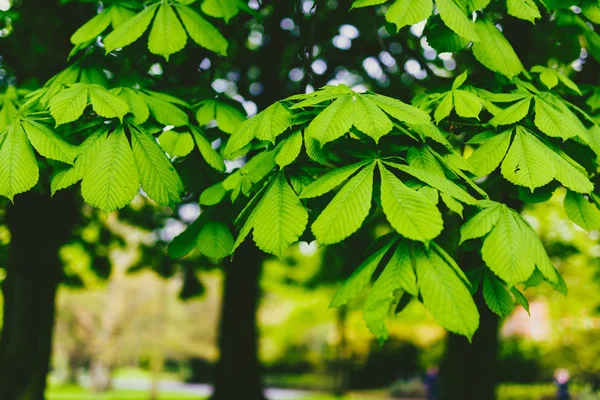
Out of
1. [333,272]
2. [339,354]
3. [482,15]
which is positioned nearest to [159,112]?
[482,15]

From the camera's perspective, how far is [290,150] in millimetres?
2082

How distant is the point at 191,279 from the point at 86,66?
7.92 m

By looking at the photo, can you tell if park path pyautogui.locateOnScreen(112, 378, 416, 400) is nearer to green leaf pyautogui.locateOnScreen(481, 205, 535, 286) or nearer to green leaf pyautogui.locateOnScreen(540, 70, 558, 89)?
green leaf pyautogui.locateOnScreen(540, 70, 558, 89)

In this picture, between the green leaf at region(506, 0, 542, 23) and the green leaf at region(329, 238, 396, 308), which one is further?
the green leaf at region(506, 0, 542, 23)

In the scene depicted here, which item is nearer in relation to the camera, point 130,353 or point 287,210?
point 287,210

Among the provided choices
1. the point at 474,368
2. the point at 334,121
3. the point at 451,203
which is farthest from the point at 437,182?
the point at 474,368

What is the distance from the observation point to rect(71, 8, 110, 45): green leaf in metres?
2.78

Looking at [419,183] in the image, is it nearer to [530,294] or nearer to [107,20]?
[107,20]

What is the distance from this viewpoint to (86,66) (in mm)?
2977

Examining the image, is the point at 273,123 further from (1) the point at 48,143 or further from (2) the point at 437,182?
(1) the point at 48,143

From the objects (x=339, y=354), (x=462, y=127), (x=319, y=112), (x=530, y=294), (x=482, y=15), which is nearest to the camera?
(x=319, y=112)

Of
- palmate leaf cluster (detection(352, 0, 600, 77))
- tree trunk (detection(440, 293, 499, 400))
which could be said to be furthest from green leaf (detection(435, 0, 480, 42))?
tree trunk (detection(440, 293, 499, 400))

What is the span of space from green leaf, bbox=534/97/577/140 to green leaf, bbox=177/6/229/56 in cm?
151

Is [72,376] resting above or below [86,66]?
below
